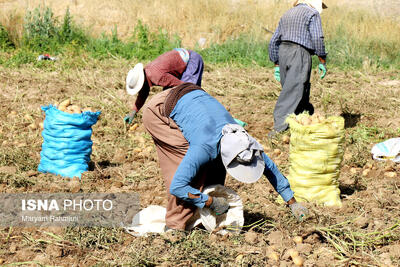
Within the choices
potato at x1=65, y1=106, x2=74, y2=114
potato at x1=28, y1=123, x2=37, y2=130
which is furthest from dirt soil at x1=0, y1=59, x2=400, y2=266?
potato at x1=65, y1=106, x2=74, y2=114

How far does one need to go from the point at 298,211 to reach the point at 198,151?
0.89 meters

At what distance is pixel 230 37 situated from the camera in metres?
10.5

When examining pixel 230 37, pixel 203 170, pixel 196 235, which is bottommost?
pixel 230 37

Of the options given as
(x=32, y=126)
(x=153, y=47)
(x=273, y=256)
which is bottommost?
(x=153, y=47)

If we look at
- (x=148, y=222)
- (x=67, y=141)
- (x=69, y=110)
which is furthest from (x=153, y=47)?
(x=148, y=222)

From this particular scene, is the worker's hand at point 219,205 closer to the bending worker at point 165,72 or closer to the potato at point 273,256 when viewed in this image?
the potato at point 273,256

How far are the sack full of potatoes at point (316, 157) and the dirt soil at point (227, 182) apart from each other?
0.14 meters

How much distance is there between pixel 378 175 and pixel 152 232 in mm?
2234

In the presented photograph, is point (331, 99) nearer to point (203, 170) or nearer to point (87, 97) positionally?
point (87, 97)

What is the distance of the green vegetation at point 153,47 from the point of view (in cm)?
896

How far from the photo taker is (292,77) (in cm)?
568

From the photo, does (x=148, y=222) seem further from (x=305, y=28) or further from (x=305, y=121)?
(x=305, y=28)

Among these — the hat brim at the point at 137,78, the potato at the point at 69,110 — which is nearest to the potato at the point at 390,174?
the hat brim at the point at 137,78

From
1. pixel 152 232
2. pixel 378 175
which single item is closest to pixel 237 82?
pixel 378 175
